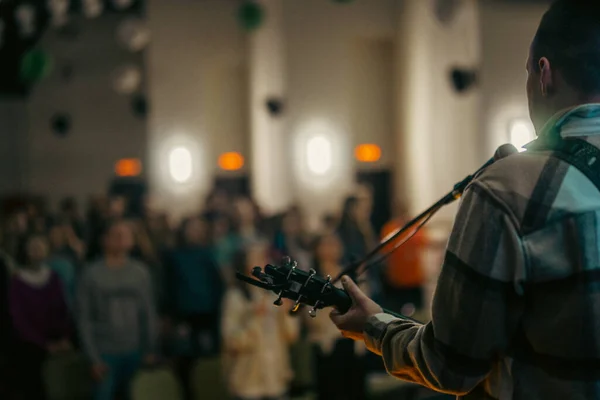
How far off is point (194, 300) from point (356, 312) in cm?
498

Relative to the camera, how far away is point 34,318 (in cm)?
625

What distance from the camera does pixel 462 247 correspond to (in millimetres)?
1346

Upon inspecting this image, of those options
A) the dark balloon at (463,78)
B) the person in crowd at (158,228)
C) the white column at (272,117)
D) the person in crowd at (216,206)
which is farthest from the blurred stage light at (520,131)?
the person in crowd at (158,228)

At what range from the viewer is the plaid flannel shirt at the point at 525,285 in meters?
1.31

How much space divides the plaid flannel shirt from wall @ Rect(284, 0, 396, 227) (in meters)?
10.5

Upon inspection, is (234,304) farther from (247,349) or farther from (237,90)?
(237,90)

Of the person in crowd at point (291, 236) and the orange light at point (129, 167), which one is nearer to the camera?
the person in crowd at point (291, 236)

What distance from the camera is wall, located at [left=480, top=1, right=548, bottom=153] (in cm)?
1009

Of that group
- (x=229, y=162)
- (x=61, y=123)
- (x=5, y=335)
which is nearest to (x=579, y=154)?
(x=5, y=335)

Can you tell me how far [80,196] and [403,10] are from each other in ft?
27.2

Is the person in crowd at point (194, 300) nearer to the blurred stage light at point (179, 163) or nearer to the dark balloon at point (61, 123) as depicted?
the blurred stage light at point (179, 163)

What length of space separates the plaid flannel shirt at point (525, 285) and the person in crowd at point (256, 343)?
406 cm

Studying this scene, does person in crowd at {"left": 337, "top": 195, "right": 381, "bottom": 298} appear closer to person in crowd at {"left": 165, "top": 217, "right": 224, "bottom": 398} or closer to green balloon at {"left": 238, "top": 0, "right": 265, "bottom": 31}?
person in crowd at {"left": 165, "top": 217, "right": 224, "bottom": 398}

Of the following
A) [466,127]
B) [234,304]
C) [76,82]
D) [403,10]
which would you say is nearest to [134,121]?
[76,82]
